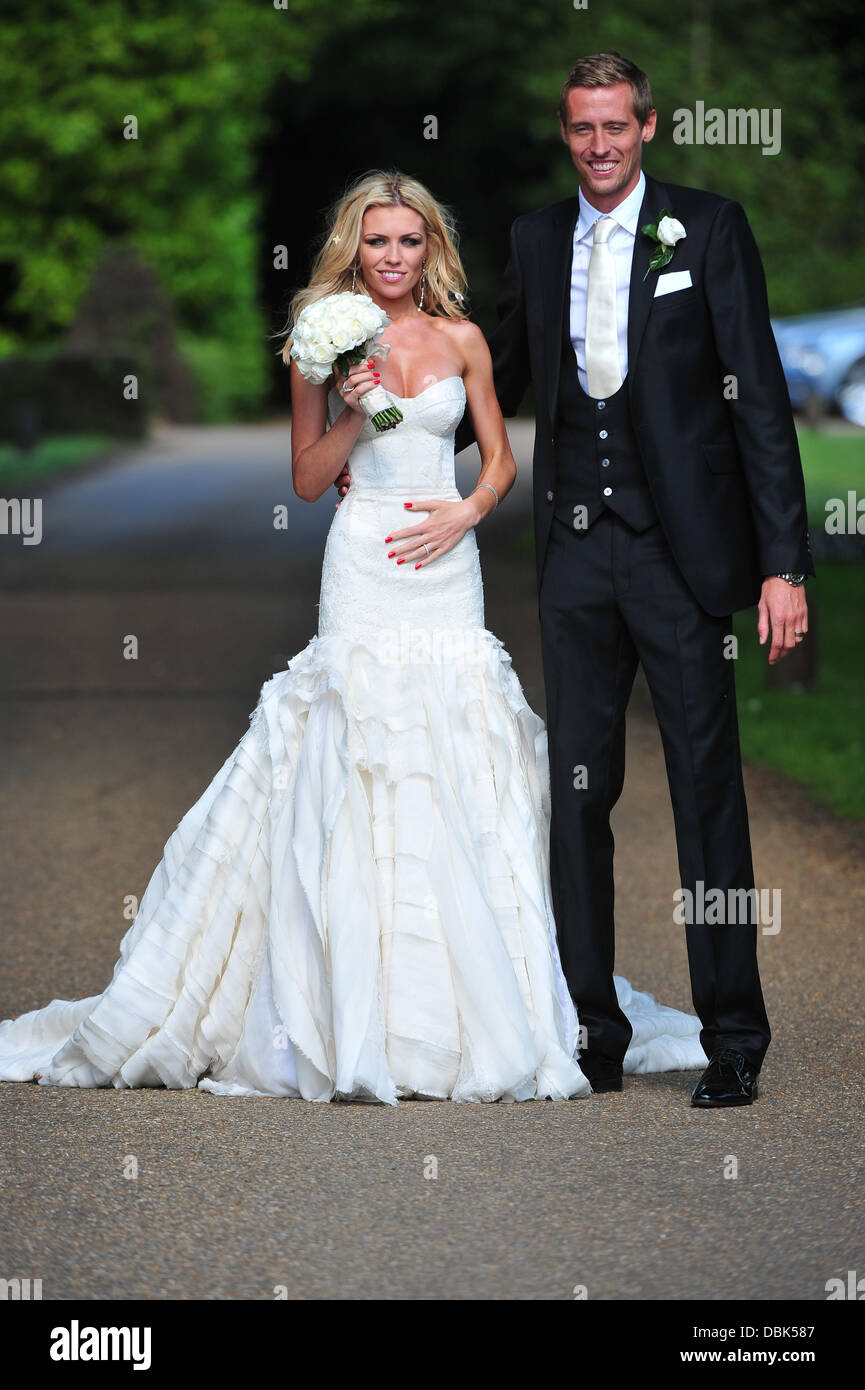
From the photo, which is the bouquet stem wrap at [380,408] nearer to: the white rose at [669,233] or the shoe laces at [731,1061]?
the white rose at [669,233]

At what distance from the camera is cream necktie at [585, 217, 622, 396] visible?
15.9 feet

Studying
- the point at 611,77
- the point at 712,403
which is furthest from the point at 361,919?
the point at 611,77

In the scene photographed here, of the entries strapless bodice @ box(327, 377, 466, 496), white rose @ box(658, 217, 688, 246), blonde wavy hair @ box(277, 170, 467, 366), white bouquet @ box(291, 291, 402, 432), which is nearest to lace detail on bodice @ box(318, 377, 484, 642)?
strapless bodice @ box(327, 377, 466, 496)

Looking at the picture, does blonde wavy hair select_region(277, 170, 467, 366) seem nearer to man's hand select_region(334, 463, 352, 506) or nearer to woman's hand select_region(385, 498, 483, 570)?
man's hand select_region(334, 463, 352, 506)

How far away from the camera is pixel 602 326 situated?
4.86 meters

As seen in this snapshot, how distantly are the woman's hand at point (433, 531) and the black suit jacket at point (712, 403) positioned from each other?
32 centimetres

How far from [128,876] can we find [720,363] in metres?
3.52

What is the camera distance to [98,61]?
38.3 metres

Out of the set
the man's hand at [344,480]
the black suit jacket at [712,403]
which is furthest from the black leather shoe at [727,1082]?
the man's hand at [344,480]

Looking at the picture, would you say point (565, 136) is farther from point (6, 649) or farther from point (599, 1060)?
point (6, 649)

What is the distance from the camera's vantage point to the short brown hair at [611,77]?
473 centimetres

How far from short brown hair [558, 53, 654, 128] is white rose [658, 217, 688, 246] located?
26 cm

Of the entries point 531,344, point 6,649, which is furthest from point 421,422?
point 6,649

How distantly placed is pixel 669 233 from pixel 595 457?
548 mm
